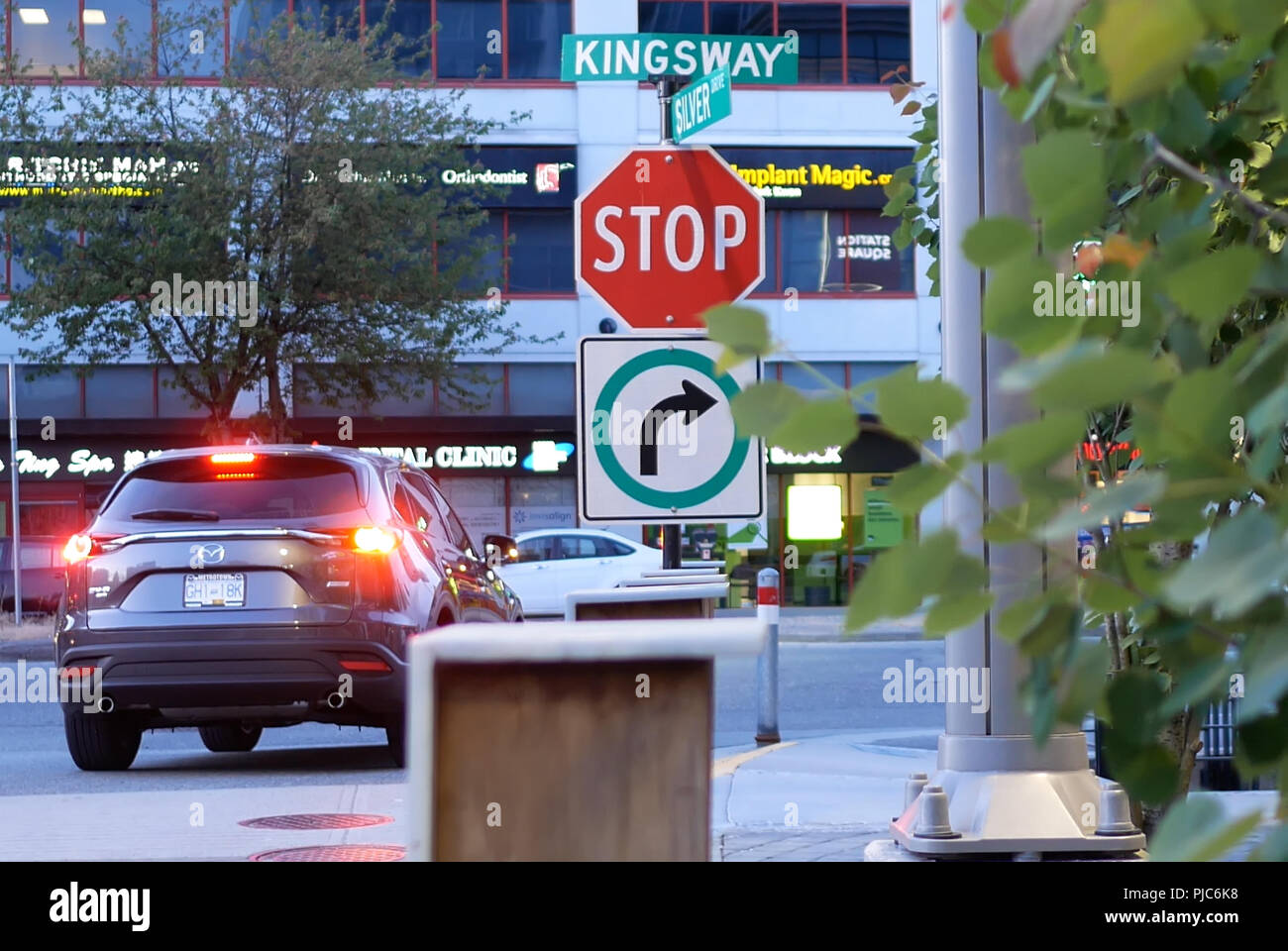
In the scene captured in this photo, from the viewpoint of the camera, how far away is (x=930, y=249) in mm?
6289

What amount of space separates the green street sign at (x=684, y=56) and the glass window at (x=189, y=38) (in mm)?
19405

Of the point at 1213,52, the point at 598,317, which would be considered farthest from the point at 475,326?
the point at 1213,52

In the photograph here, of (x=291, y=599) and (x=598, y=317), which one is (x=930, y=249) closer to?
(x=291, y=599)

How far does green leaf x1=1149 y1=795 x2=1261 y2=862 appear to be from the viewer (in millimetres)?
1052

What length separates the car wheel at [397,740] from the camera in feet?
31.7

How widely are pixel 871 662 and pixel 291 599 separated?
11220 millimetres

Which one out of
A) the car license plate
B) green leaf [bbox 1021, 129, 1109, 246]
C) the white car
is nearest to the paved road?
the car license plate

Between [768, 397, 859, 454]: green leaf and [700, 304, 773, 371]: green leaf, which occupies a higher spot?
[700, 304, 773, 371]: green leaf

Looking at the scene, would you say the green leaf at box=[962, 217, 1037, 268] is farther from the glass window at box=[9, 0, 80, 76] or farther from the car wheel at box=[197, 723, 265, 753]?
the glass window at box=[9, 0, 80, 76]

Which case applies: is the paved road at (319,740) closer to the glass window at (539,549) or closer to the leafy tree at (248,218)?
the glass window at (539,549)

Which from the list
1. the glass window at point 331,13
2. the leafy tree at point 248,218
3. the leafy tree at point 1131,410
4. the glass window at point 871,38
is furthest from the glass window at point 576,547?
the leafy tree at point 1131,410

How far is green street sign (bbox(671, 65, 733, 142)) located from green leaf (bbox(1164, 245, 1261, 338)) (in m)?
5.72

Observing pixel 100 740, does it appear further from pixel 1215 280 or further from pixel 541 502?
pixel 541 502

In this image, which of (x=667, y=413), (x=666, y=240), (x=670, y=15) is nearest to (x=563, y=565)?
(x=670, y=15)
